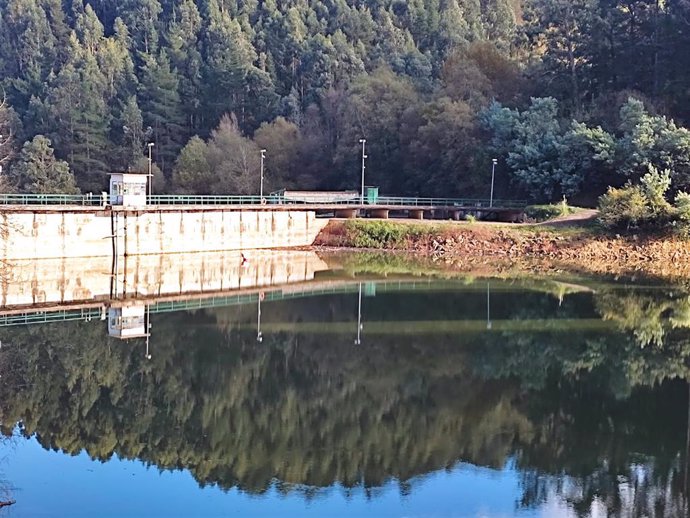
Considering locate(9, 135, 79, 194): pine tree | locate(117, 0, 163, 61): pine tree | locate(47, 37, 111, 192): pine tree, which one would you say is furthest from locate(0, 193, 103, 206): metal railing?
locate(117, 0, 163, 61): pine tree

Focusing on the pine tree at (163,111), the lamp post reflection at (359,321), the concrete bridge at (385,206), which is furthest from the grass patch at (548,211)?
the pine tree at (163,111)

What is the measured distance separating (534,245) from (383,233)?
10.5 metres

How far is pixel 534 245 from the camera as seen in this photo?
5950 centimetres

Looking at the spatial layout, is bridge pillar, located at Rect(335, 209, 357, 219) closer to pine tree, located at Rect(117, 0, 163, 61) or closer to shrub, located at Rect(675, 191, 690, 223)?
shrub, located at Rect(675, 191, 690, 223)

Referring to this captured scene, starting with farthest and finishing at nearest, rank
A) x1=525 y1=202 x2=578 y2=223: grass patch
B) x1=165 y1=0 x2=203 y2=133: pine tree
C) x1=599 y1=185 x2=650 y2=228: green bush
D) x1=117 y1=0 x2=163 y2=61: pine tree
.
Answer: x1=117 y1=0 x2=163 y2=61: pine tree → x1=165 y1=0 x2=203 y2=133: pine tree → x1=525 y1=202 x2=578 y2=223: grass patch → x1=599 y1=185 x2=650 y2=228: green bush

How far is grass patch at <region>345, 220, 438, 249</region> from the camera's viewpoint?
62.5 metres

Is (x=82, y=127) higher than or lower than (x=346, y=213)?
higher

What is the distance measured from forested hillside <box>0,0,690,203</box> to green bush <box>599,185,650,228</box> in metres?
4.33

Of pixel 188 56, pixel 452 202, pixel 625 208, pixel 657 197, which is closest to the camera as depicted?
pixel 657 197

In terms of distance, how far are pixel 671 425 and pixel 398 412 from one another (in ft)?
21.6

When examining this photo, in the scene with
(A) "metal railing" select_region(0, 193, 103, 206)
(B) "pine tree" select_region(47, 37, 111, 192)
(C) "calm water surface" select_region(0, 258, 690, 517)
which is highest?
(B) "pine tree" select_region(47, 37, 111, 192)

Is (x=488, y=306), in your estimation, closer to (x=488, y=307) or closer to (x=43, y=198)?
(x=488, y=307)

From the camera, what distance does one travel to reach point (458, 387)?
25016 millimetres

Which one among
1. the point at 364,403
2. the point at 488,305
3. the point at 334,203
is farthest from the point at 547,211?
the point at 364,403
